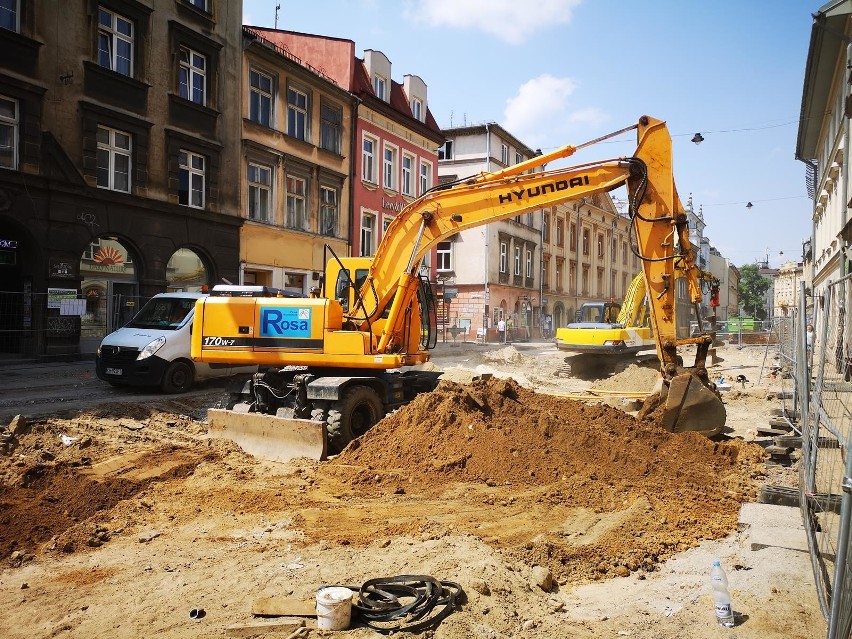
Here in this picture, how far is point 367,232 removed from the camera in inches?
1092

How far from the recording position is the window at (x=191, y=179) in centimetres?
1933

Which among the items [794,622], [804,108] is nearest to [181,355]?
[794,622]

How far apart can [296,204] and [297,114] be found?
3329 mm

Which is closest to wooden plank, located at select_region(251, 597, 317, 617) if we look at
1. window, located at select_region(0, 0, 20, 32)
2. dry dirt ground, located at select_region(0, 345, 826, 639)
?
dry dirt ground, located at select_region(0, 345, 826, 639)

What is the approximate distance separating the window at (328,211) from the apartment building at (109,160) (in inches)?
176

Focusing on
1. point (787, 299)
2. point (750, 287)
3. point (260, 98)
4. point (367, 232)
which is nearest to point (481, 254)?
point (367, 232)

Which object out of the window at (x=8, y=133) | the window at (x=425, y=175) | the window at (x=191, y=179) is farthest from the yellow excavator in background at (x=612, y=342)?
the window at (x=8, y=133)

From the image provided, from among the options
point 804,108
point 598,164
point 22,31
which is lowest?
point 598,164

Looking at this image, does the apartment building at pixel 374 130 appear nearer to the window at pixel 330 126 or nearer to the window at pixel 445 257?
the window at pixel 330 126

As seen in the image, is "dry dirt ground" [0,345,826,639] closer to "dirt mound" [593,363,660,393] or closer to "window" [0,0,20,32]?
"dirt mound" [593,363,660,393]

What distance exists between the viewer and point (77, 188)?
16141 mm

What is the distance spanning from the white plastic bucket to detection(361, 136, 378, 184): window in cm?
2456

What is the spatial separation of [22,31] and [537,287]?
1416 inches

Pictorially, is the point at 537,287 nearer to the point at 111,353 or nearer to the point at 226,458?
the point at 111,353
